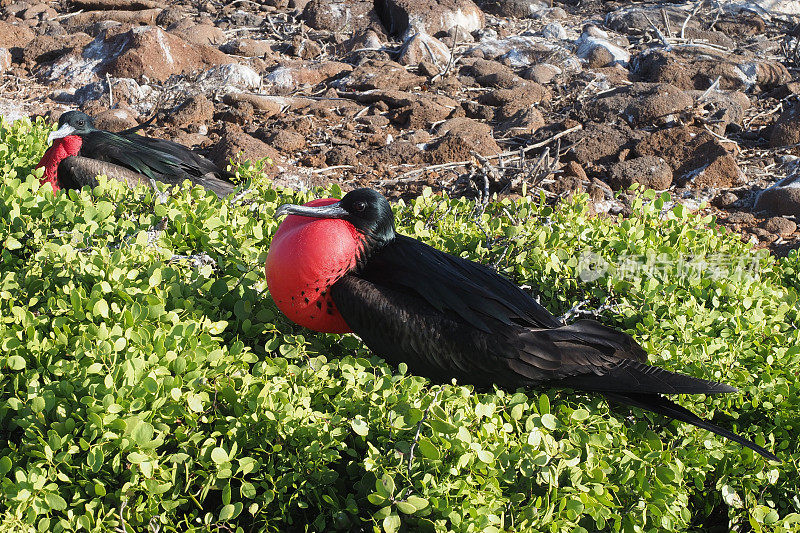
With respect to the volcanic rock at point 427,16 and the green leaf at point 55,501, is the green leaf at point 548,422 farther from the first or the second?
the volcanic rock at point 427,16

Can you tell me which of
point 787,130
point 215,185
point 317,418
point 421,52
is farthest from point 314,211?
point 421,52

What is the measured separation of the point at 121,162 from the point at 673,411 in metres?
3.09

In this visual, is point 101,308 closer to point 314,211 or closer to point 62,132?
point 314,211

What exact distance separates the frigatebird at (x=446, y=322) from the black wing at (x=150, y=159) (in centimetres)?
191

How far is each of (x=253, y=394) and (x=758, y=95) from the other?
5.38 meters

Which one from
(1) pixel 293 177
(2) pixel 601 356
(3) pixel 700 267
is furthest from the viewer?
(1) pixel 293 177

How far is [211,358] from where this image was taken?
192cm

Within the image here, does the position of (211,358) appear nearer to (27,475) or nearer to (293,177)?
(27,475)

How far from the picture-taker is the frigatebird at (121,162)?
388 cm

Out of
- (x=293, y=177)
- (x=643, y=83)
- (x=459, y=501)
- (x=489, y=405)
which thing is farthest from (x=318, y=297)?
(x=643, y=83)

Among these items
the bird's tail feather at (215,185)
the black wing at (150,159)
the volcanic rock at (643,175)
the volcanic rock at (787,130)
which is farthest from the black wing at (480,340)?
the volcanic rock at (787,130)

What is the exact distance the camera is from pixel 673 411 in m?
2.05

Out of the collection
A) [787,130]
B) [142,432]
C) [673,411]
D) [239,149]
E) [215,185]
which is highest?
[142,432]

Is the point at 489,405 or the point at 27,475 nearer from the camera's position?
the point at 27,475
